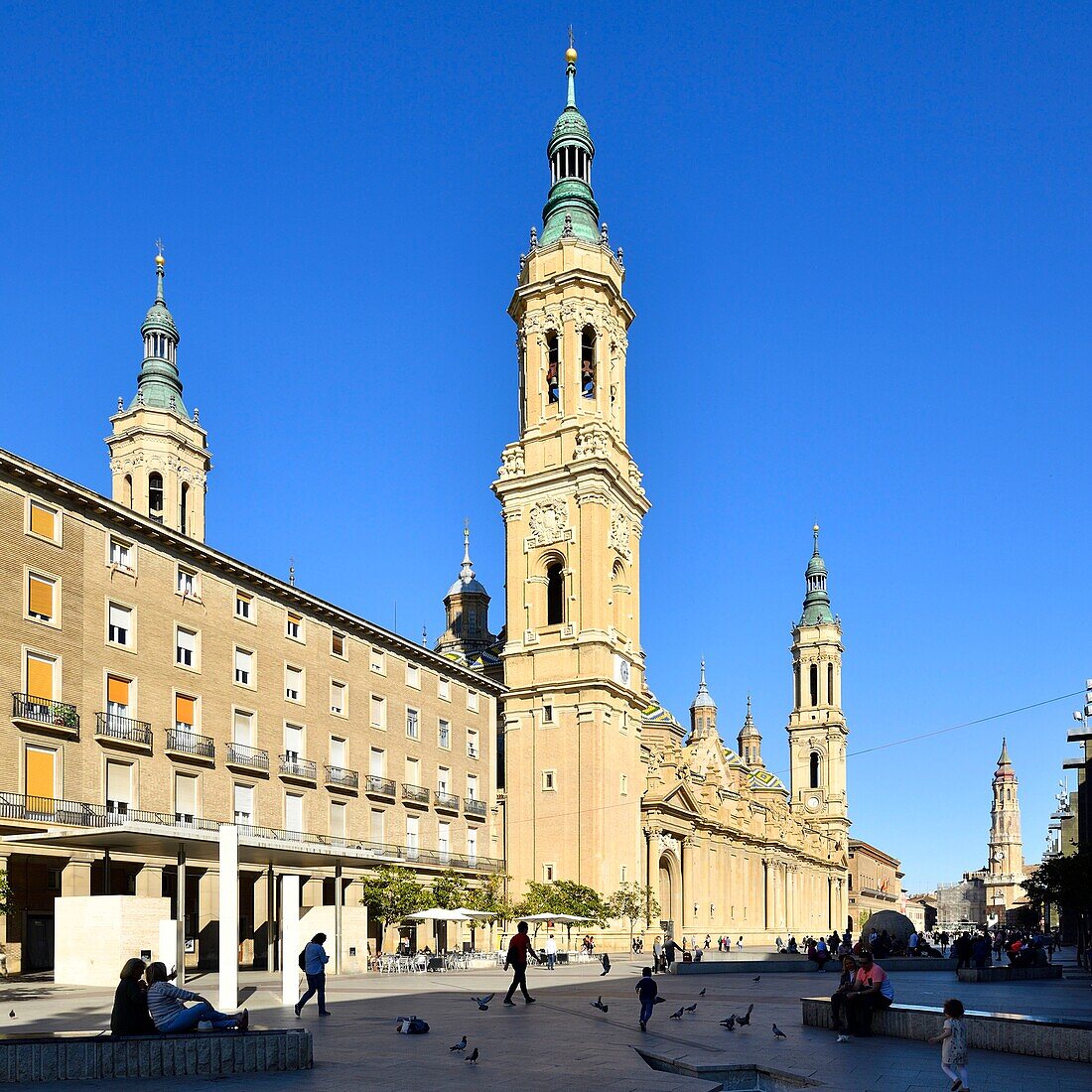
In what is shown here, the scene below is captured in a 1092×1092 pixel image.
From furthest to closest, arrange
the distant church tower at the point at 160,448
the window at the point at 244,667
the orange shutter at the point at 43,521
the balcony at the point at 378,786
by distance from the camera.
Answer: the distant church tower at the point at 160,448, the balcony at the point at 378,786, the window at the point at 244,667, the orange shutter at the point at 43,521

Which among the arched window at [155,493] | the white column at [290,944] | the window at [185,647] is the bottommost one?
the white column at [290,944]

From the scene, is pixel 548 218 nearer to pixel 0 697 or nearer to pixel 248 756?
pixel 248 756

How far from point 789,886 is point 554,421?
2704 inches

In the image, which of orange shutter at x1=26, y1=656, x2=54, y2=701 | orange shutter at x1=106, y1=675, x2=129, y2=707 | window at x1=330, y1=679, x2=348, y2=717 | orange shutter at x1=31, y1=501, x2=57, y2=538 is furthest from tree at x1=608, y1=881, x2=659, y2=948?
orange shutter at x1=31, y1=501, x2=57, y2=538

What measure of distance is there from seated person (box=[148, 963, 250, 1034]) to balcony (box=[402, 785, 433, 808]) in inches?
1717

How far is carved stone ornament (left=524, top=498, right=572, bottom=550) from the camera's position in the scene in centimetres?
7862

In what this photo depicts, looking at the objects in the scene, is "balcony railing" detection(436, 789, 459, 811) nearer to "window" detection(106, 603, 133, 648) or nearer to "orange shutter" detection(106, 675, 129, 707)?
"orange shutter" detection(106, 675, 129, 707)

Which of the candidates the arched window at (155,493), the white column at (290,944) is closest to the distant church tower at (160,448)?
the arched window at (155,493)

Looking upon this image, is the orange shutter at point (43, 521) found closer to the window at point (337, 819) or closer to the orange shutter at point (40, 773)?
the orange shutter at point (40, 773)

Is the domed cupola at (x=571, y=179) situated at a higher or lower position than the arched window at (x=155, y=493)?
higher

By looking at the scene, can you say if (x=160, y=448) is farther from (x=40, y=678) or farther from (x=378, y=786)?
(x=40, y=678)

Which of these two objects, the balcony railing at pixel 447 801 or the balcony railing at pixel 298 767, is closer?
the balcony railing at pixel 298 767

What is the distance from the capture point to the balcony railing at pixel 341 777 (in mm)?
54750

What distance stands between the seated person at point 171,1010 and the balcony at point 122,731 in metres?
27.4
